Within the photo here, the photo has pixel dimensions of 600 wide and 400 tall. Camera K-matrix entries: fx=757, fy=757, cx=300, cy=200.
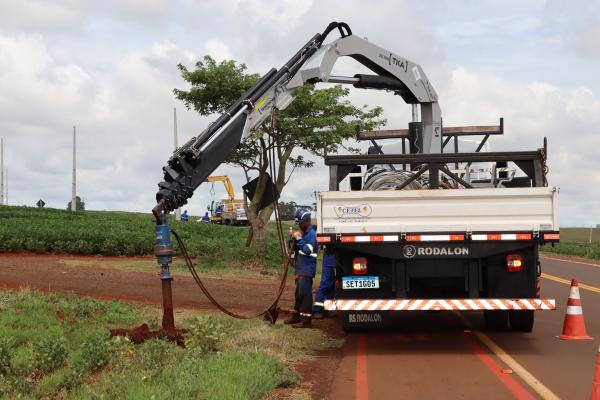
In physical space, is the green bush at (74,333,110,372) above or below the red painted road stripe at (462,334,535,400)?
above

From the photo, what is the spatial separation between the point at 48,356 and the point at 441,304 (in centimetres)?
468

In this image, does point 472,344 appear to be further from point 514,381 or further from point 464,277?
point 514,381

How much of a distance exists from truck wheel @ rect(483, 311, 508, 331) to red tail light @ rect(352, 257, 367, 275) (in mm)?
2368

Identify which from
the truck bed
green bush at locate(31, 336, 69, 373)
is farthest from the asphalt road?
green bush at locate(31, 336, 69, 373)

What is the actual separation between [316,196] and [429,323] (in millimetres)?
4037

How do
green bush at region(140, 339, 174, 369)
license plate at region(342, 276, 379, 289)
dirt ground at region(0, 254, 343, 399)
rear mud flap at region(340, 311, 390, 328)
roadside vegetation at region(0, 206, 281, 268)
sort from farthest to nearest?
roadside vegetation at region(0, 206, 281, 268) → dirt ground at region(0, 254, 343, 399) → rear mud flap at region(340, 311, 390, 328) → license plate at region(342, 276, 379, 289) → green bush at region(140, 339, 174, 369)

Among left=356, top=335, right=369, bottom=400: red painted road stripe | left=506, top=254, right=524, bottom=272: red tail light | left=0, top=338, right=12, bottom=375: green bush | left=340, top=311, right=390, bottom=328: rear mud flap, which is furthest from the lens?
left=340, top=311, right=390, bottom=328: rear mud flap

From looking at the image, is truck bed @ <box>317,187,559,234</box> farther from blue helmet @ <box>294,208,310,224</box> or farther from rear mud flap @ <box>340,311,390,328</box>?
blue helmet @ <box>294,208,310,224</box>

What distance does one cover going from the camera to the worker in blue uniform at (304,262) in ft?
38.8

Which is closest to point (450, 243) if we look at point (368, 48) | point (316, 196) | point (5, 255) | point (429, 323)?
point (316, 196)

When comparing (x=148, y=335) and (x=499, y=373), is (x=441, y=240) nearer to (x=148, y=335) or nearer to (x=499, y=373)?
(x=499, y=373)

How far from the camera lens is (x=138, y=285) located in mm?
16750

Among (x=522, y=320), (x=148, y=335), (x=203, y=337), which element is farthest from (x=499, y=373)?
(x=148, y=335)

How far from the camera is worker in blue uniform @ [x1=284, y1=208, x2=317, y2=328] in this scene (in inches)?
465
